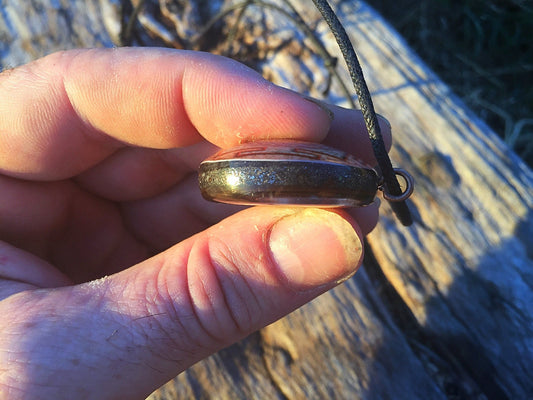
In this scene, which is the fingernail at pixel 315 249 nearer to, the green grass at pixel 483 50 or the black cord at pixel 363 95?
the black cord at pixel 363 95

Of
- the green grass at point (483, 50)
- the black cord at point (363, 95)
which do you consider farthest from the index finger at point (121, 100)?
the green grass at point (483, 50)

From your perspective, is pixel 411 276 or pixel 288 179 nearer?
pixel 288 179

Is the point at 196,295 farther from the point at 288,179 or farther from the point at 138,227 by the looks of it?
the point at 138,227

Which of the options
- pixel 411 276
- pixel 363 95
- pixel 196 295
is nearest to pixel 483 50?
pixel 411 276

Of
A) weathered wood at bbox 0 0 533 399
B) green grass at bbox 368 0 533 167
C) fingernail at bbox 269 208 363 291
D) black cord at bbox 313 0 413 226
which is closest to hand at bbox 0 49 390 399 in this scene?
fingernail at bbox 269 208 363 291

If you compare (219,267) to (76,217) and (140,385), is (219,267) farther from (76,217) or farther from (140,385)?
(76,217)
